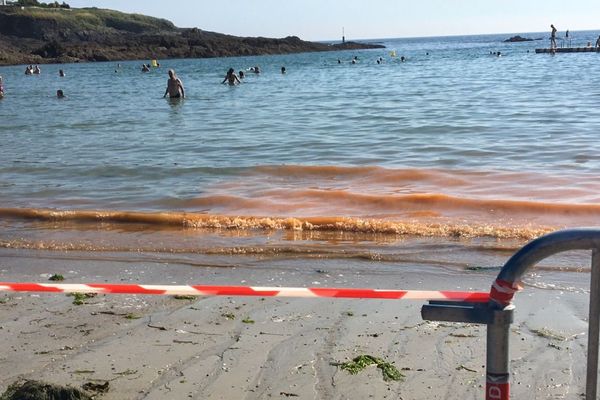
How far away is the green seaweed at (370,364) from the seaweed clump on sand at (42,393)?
1308mm

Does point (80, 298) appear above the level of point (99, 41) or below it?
below

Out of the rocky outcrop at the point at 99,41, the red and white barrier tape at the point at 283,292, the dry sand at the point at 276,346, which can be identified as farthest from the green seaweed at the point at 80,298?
the rocky outcrop at the point at 99,41

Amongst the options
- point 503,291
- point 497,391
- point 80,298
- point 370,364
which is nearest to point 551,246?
point 503,291

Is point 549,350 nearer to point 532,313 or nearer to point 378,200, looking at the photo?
point 532,313

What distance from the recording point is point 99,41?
109625 mm

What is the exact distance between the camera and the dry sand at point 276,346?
369 centimetres

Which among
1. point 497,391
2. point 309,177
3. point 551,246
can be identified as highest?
point 551,246

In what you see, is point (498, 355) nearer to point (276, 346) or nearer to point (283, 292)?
point (283, 292)

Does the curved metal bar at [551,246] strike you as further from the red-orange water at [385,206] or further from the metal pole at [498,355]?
the red-orange water at [385,206]

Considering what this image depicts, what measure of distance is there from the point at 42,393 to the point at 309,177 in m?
8.78

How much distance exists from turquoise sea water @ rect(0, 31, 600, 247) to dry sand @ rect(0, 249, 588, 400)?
318 cm

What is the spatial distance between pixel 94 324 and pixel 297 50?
106m

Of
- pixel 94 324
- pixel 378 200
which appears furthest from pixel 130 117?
pixel 94 324

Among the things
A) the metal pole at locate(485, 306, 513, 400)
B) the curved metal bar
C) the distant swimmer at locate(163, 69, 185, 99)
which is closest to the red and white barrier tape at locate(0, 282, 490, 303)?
the metal pole at locate(485, 306, 513, 400)
